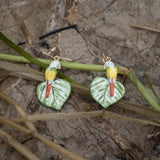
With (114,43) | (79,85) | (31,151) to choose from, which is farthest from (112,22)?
(31,151)

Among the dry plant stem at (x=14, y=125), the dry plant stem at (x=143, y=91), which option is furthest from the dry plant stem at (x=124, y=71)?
the dry plant stem at (x=14, y=125)

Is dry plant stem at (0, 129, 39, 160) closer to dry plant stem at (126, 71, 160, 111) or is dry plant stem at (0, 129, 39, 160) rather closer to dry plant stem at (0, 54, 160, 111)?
dry plant stem at (0, 54, 160, 111)

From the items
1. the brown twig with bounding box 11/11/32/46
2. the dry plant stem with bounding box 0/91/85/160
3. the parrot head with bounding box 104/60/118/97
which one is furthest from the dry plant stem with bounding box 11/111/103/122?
the brown twig with bounding box 11/11/32/46

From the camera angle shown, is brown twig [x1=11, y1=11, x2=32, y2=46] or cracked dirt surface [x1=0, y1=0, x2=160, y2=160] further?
brown twig [x1=11, y1=11, x2=32, y2=46]

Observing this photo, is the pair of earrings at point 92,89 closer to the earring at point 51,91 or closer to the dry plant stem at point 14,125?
the earring at point 51,91

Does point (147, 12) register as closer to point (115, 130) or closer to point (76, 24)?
point (76, 24)

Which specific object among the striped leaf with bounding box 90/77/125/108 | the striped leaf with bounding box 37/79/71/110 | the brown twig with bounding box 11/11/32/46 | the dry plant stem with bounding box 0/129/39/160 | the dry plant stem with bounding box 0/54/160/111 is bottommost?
the dry plant stem with bounding box 0/129/39/160
